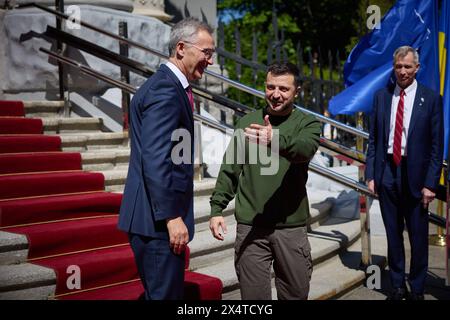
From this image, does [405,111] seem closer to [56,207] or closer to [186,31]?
[186,31]

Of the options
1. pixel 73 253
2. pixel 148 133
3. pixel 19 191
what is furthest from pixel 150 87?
pixel 19 191

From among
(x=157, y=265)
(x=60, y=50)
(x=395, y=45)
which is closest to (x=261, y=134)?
(x=157, y=265)

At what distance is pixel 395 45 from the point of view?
5.65 meters

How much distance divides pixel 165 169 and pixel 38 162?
2.89 meters

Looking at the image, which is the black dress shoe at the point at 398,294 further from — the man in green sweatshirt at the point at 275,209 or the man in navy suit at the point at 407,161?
the man in green sweatshirt at the point at 275,209

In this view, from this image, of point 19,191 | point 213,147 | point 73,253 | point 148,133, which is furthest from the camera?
point 213,147

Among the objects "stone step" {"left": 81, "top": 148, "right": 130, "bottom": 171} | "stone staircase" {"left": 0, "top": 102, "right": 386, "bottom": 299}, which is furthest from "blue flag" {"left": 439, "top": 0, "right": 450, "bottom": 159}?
"stone step" {"left": 81, "top": 148, "right": 130, "bottom": 171}

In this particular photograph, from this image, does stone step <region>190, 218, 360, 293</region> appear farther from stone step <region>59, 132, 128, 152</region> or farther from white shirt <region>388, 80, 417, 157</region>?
stone step <region>59, 132, 128, 152</region>

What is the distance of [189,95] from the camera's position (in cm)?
303

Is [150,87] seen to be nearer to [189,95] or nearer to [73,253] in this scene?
[189,95]

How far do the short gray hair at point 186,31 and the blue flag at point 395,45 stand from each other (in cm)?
277
